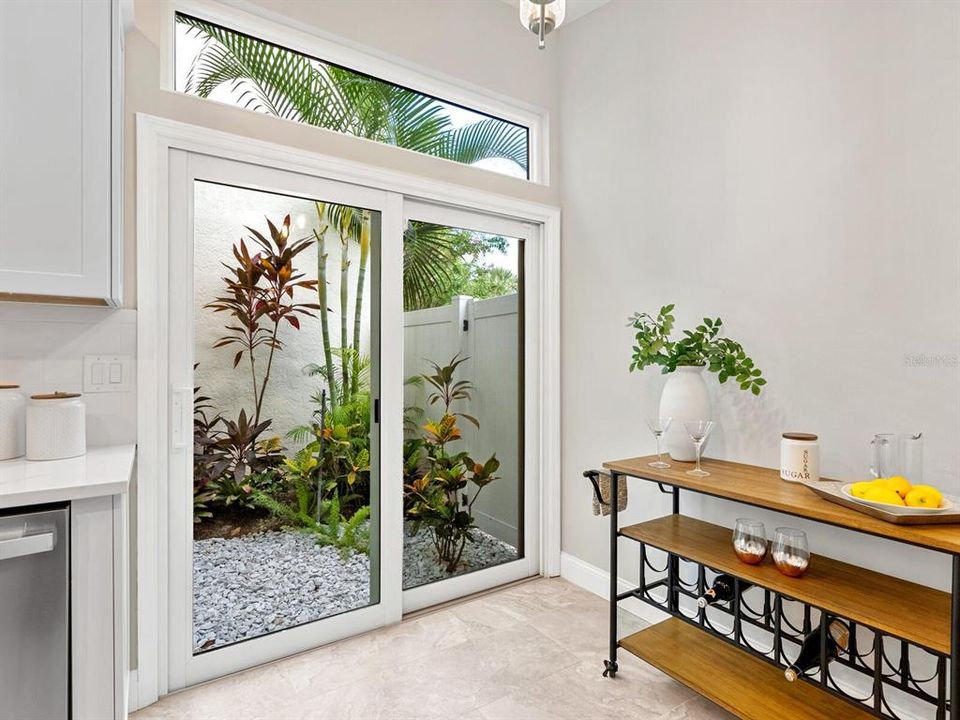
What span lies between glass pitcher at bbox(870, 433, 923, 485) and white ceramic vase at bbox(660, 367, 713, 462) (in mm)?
549

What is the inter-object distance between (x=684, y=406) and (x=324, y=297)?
5.09 feet

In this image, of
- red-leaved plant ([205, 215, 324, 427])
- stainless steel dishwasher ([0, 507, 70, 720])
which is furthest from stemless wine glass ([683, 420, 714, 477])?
stainless steel dishwasher ([0, 507, 70, 720])

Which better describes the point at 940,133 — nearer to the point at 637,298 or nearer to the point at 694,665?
the point at 637,298

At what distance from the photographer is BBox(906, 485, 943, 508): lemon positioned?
51.4 inches

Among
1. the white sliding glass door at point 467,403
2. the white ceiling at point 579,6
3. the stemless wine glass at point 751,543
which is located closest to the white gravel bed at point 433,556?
the white sliding glass door at point 467,403

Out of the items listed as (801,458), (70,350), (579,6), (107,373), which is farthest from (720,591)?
(579,6)

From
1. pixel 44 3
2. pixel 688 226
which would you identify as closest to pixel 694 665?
pixel 688 226

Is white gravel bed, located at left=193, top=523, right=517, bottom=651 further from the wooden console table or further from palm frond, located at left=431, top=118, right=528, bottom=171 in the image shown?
palm frond, located at left=431, top=118, right=528, bottom=171

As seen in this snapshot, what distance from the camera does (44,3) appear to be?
147 centimetres

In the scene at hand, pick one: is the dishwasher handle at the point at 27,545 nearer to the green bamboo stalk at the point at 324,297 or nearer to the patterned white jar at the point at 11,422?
the patterned white jar at the point at 11,422

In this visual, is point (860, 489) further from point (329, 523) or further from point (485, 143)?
point (485, 143)

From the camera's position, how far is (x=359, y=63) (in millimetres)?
2338

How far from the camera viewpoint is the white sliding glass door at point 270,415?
76.2 inches

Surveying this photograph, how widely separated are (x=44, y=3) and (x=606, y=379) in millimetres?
2462
